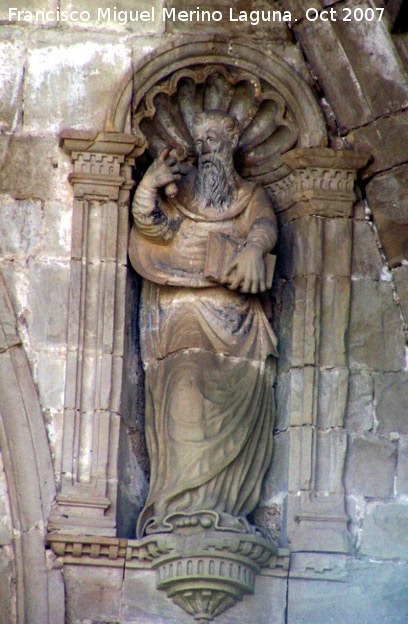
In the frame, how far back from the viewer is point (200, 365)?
11.7 m

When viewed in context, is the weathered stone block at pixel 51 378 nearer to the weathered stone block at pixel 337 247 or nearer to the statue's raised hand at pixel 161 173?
the statue's raised hand at pixel 161 173

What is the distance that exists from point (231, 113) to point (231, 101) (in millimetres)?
75

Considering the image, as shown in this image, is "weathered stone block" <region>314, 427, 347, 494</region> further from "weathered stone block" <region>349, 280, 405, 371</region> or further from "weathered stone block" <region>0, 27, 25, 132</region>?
"weathered stone block" <region>0, 27, 25, 132</region>

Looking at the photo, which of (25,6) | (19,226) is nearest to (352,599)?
(19,226)

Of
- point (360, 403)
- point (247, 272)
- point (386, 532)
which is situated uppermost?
point (247, 272)

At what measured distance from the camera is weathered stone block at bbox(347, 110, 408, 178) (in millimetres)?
12297

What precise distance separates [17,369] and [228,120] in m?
2.00

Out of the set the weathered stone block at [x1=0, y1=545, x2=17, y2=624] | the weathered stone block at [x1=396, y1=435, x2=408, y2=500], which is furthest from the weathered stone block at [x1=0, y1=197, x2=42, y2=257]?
the weathered stone block at [x1=396, y1=435, x2=408, y2=500]

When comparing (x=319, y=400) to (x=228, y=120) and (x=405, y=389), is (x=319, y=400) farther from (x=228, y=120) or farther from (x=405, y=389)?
(x=228, y=120)

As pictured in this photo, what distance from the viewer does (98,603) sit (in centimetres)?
1122

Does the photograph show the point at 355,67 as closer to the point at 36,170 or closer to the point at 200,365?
the point at 36,170

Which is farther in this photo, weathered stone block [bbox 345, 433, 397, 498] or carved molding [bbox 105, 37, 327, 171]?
carved molding [bbox 105, 37, 327, 171]

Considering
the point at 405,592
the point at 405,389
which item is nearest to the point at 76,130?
the point at 405,389

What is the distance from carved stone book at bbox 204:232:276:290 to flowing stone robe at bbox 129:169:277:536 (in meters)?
0.09
